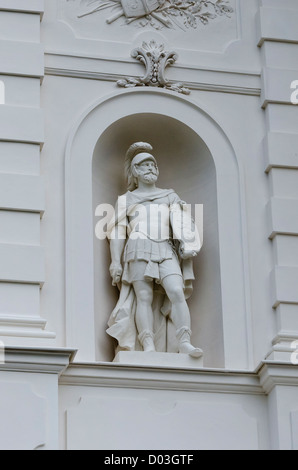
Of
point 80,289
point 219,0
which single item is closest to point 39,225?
point 80,289

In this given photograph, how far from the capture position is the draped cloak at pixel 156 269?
1296 centimetres

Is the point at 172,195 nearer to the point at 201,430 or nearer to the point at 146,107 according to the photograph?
the point at 146,107

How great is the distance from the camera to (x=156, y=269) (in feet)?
42.8

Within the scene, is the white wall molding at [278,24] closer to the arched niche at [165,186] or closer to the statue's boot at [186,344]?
the arched niche at [165,186]

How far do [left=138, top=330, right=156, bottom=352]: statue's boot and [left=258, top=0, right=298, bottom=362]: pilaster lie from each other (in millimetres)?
968

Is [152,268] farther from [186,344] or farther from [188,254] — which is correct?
[186,344]

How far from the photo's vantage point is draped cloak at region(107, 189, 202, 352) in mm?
12961

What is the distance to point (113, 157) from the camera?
14.0 m

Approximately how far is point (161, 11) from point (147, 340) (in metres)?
3.19

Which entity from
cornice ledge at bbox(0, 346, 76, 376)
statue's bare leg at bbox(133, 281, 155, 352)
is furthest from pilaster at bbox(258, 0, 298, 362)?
cornice ledge at bbox(0, 346, 76, 376)

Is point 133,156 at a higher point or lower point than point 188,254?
higher

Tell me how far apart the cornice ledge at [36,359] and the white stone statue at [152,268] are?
81cm

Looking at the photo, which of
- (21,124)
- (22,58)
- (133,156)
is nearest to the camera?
(21,124)

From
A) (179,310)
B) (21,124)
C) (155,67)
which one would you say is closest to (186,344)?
(179,310)
